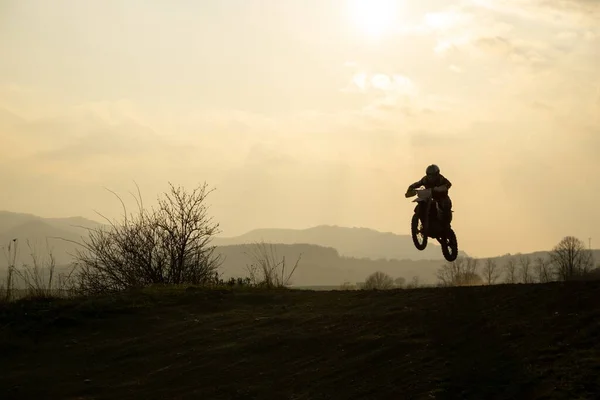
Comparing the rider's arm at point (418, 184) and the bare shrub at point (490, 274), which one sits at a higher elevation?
the rider's arm at point (418, 184)

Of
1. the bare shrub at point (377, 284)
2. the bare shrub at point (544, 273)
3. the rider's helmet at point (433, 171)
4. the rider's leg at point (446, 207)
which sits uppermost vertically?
the rider's helmet at point (433, 171)

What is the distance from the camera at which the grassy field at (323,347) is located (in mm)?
6785

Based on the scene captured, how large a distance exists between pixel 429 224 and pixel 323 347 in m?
5.58

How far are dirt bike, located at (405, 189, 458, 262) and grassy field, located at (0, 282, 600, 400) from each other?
2.20 metres

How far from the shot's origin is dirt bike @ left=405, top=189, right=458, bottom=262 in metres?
13.7

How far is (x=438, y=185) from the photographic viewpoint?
44.7 feet

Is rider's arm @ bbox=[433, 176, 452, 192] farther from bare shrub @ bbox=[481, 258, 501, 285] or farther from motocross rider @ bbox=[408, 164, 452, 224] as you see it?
bare shrub @ bbox=[481, 258, 501, 285]

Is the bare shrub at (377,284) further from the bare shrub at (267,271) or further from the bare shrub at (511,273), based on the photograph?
the bare shrub at (511,273)

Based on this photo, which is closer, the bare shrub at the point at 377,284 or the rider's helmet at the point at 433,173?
the rider's helmet at the point at 433,173

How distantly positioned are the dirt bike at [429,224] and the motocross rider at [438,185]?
10 cm

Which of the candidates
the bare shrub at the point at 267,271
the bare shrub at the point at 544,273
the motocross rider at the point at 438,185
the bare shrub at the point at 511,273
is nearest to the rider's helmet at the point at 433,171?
the motocross rider at the point at 438,185

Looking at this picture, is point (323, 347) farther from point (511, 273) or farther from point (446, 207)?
point (511, 273)

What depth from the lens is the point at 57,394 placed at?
9016 millimetres

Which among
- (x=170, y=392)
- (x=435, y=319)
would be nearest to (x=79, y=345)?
(x=170, y=392)
